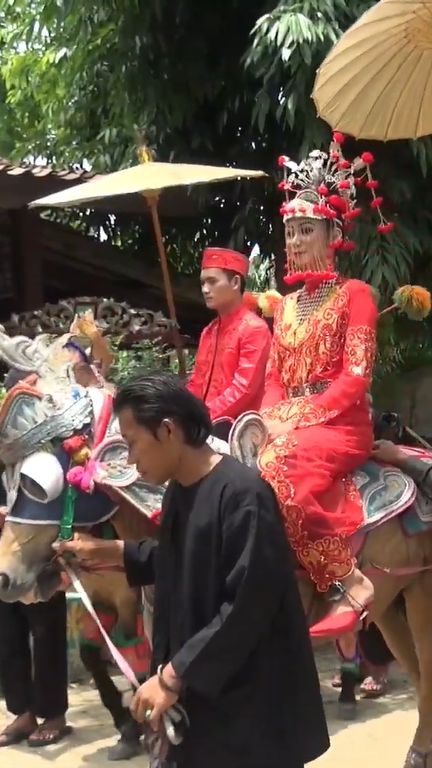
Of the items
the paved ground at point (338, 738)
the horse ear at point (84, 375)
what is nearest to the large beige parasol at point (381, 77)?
the horse ear at point (84, 375)

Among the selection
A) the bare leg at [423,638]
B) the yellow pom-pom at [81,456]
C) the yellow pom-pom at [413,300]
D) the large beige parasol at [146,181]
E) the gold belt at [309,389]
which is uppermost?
the large beige parasol at [146,181]

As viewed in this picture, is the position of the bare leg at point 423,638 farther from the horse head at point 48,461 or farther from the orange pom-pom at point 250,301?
the orange pom-pom at point 250,301

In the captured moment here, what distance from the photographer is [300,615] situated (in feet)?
7.81

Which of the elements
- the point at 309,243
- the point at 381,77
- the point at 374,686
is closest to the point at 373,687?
the point at 374,686

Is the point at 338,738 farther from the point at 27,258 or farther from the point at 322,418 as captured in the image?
the point at 27,258

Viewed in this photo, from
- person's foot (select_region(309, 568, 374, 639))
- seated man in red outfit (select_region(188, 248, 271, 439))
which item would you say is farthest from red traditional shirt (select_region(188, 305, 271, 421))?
person's foot (select_region(309, 568, 374, 639))

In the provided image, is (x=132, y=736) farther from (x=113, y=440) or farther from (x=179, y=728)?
(x=179, y=728)

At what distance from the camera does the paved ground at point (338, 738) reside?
187 inches

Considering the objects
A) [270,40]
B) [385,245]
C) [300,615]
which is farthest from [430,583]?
[270,40]

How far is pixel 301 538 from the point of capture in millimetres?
3666

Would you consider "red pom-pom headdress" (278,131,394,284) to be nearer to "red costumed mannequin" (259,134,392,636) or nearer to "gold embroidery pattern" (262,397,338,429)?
"red costumed mannequin" (259,134,392,636)

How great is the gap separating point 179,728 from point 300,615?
37cm

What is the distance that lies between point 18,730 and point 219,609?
315 centimetres

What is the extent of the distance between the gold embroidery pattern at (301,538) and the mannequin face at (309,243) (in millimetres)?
758
